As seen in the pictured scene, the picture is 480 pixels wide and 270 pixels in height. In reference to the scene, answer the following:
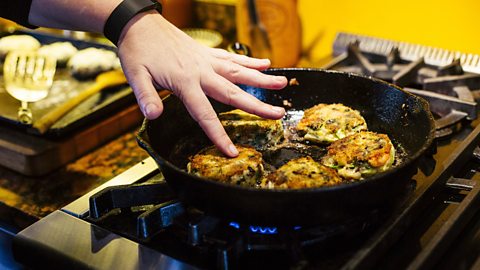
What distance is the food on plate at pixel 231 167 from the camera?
1110 mm

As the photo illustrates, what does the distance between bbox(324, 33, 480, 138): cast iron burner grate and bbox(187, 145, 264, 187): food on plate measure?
53 cm

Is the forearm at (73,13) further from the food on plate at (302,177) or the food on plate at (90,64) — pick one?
the food on plate at (90,64)

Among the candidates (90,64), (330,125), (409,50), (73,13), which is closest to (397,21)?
(409,50)

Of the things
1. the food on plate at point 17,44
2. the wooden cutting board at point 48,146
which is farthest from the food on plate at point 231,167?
the food on plate at point 17,44

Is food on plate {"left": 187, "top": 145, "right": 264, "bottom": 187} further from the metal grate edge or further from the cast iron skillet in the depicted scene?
the metal grate edge

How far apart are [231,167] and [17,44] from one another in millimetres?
1332

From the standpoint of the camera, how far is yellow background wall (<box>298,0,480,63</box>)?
1.85 metres

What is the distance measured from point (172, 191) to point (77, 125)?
0.59 metres

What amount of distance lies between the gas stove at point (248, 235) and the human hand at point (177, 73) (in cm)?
17

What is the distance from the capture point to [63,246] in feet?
3.49

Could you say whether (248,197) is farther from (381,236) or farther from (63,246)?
(63,246)

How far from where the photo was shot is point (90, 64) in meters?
1.93

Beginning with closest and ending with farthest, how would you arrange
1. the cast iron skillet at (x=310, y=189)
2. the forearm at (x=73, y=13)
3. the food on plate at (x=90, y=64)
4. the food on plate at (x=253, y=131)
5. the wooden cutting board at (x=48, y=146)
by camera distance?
the cast iron skillet at (x=310, y=189), the forearm at (x=73, y=13), the food on plate at (x=253, y=131), the wooden cutting board at (x=48, y=146), the food on plate at (x=90, y=64)

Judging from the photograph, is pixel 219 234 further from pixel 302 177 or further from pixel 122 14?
pixel 122 14
